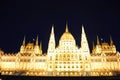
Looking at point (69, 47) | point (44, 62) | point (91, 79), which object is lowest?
point (91, 79)

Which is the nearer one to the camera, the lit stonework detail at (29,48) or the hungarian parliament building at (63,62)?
the hungarian parliament building at (63,62)

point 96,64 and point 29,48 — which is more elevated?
point 29,48

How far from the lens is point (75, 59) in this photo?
7831cm

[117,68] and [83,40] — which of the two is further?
[83,40]

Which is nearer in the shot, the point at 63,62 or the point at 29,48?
the point at 63,62

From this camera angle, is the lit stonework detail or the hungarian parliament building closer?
the hungarian parliament building

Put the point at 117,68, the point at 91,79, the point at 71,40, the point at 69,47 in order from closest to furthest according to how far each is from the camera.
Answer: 1. the point at 91,79
2. the point at 117,68
3. the point at 69,47
4. the point at 71,40

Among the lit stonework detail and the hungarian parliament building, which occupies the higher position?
the lit stonework detail

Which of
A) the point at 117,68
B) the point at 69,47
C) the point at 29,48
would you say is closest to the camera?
the point at 117,68

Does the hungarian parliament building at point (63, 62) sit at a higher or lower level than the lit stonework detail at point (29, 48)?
lower

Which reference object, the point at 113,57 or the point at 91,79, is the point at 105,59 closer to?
the point at 113,57

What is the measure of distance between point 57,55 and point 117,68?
3030cm

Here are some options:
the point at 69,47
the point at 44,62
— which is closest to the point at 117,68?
the point at 69,47

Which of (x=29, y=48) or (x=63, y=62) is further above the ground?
(x=29, y=48)
